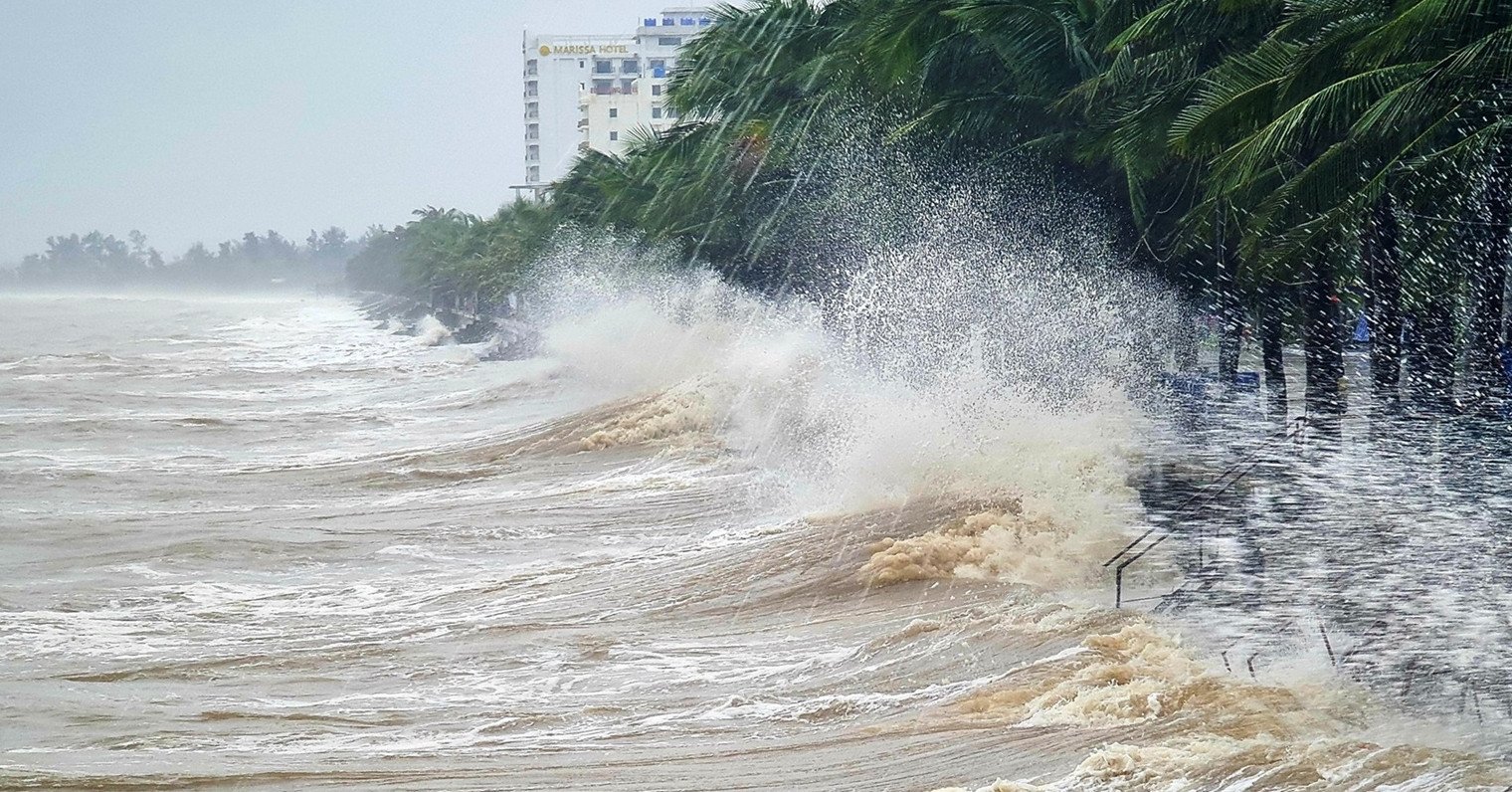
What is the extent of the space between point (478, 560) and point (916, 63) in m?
9.02

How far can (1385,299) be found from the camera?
14750mm

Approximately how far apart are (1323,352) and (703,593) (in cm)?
725

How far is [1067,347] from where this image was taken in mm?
20969

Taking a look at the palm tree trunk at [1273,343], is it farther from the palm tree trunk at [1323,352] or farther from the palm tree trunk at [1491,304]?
the palm tree trunk at [1491,304]

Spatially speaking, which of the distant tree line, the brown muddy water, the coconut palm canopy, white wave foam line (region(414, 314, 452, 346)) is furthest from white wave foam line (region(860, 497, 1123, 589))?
white wave foam line (region(414, 314, 452, 346))

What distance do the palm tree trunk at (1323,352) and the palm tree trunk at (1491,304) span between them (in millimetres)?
1689

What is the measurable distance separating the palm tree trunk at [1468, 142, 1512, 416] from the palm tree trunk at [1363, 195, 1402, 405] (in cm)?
65

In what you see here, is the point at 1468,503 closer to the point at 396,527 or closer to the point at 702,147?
the point at 396,527

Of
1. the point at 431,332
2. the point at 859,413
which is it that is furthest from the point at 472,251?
the point at 859,413

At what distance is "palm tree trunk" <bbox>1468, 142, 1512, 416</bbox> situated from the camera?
12.0m

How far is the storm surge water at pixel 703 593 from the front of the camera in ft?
28.9

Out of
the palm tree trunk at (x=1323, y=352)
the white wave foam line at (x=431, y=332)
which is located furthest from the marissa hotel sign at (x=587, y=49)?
the palm tree trunk at (x=1323, y=352)

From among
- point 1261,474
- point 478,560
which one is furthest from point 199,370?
point 1261,474

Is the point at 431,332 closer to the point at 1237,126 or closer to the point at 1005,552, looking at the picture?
the point at 1005,552
